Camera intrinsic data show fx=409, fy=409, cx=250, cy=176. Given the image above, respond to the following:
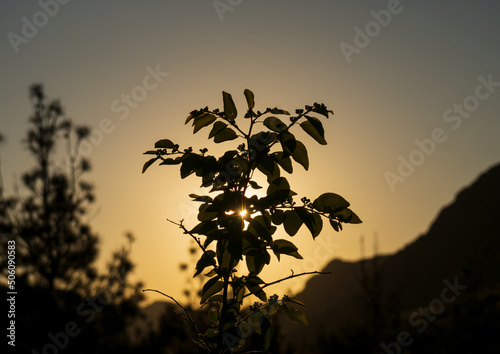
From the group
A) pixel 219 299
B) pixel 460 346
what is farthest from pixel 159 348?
pixel 219 299

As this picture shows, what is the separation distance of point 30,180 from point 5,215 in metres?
1.15

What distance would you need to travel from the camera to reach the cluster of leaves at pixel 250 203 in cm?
193

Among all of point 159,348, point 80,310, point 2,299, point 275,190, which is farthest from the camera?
point 159,348

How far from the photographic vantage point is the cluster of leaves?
1.93 m

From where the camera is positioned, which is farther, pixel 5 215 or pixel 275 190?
pixel 5 215

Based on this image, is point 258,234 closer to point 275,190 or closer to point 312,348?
point 275,190

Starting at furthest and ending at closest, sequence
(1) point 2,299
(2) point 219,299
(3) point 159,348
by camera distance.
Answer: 1. (3) point 159,348
2. (1) point 2,299
3. (2) point 219,299

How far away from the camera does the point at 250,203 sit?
1946 mm

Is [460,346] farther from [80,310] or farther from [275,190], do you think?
[275,190]

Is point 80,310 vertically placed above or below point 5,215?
below

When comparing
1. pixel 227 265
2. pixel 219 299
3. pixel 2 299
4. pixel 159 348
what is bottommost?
pixel 159 348

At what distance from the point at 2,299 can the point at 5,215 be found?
307 centimetres

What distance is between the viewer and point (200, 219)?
2148 millimetres

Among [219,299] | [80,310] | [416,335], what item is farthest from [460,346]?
[219,299]
